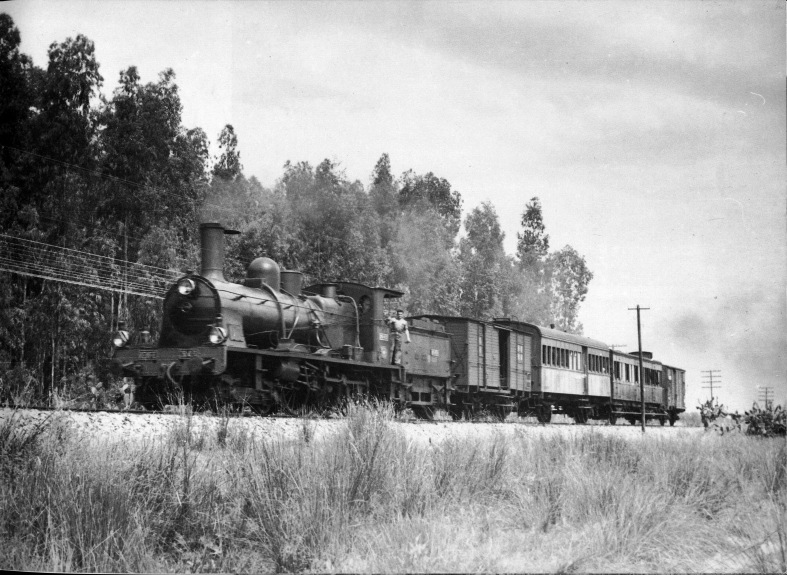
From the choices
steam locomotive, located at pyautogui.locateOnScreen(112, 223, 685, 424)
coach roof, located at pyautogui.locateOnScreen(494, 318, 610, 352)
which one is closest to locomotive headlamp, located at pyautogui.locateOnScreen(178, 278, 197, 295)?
steam locomotive, located at pyautogui.locateOnScreen(112, 223, 685, 424)

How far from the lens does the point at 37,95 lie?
70.1 feet

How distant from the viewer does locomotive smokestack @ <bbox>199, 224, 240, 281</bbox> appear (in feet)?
47.1

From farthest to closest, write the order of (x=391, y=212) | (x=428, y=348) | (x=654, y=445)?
(x=391, y=212)
(x=428, y=348)
(x=654, y=445)

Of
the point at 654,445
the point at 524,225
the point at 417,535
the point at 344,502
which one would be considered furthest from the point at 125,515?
the point at 524,225

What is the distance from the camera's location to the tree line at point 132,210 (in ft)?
74.0

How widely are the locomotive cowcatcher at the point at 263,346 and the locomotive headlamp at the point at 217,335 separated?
18mm

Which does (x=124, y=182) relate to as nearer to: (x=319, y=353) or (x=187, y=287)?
A: (x=187, y=287)

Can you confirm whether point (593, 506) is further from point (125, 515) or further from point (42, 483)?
point (42, 483)

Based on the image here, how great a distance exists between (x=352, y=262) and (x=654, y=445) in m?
22.4

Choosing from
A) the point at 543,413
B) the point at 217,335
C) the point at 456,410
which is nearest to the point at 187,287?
the point at 217,335

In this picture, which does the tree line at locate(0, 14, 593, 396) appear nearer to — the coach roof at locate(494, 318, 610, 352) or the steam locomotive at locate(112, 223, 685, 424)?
the steam locomotive at locate(112, 223, 685, 424)

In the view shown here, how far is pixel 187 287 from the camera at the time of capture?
13.9 meters

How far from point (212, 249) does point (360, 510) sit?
367 inches

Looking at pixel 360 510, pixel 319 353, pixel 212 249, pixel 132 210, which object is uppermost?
pixel 132 210
